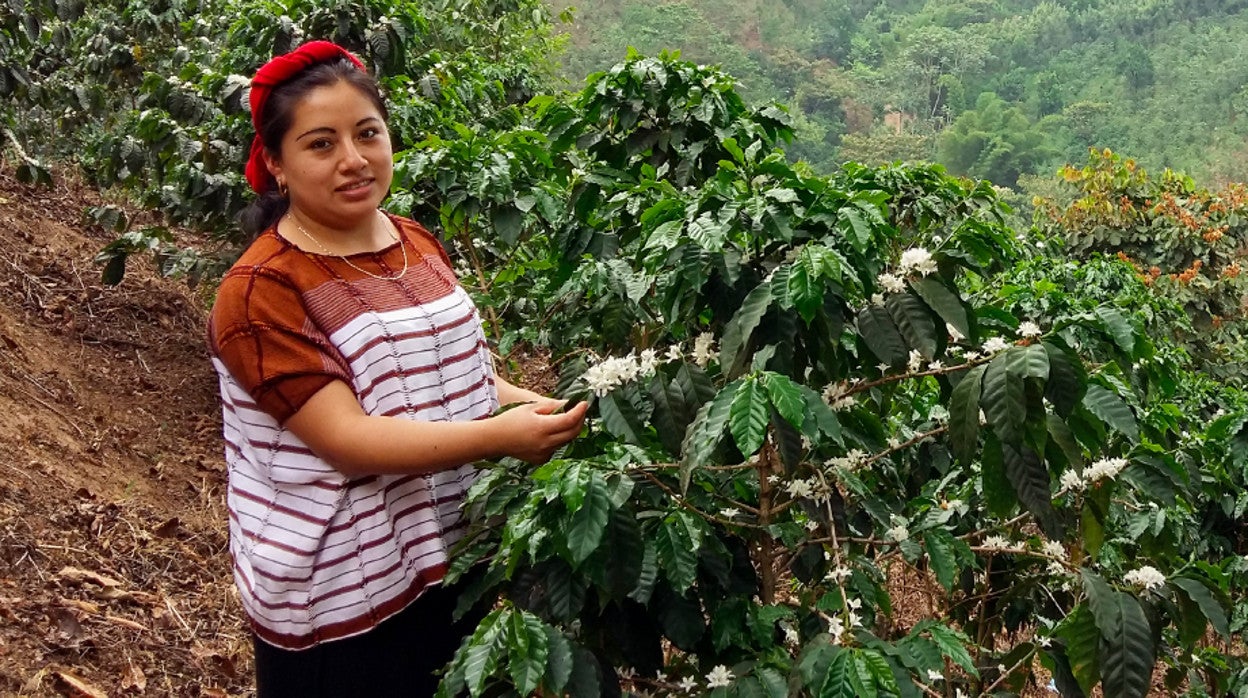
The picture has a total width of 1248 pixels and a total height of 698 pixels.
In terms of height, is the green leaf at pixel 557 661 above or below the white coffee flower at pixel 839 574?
above

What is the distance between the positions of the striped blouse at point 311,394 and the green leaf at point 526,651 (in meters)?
0.36

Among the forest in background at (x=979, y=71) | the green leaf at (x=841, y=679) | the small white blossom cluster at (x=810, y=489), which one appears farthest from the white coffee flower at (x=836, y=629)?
the forest in background at (x=979, y=71)

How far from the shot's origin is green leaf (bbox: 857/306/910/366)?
5.00ft

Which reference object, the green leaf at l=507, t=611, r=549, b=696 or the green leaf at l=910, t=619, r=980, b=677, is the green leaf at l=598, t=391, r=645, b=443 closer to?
the green leaf at l=507, t=611, r=549, b=696

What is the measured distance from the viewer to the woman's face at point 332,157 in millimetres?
1600

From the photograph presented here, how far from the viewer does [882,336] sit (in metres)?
1.54

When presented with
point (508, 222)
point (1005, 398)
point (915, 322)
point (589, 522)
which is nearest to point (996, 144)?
point (508, 222)

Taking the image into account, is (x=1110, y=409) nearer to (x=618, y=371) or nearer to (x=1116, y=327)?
(x=1116, y=327)

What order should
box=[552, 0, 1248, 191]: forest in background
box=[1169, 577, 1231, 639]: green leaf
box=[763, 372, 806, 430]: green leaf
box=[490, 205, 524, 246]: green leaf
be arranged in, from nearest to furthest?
box=[763, 372, 806, 430]: green leaf → box=[1169, 577, 1231, 639]: green leaf → box=[490, 205, 524, 246]: green leaf → box=[552, 0, 1248, 191]: forest in background

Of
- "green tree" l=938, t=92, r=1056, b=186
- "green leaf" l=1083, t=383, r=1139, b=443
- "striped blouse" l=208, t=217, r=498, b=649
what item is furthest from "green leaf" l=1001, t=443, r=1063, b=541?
"green tree" l=938, t=92, r=1056, b=186

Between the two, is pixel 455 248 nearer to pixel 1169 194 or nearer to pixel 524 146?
pixel 524 146

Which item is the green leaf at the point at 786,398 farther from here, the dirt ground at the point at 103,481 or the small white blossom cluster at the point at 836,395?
the dirt ground at the point at 103,481

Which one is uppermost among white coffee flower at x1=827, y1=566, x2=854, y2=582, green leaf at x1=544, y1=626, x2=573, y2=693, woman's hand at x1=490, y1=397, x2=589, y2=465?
woman's hand at x1=490, y1=397, x2=589, y2=465

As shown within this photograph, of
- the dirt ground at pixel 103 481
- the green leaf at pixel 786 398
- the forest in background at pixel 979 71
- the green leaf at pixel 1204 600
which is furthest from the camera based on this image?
the forest in background at pixel 979 71
